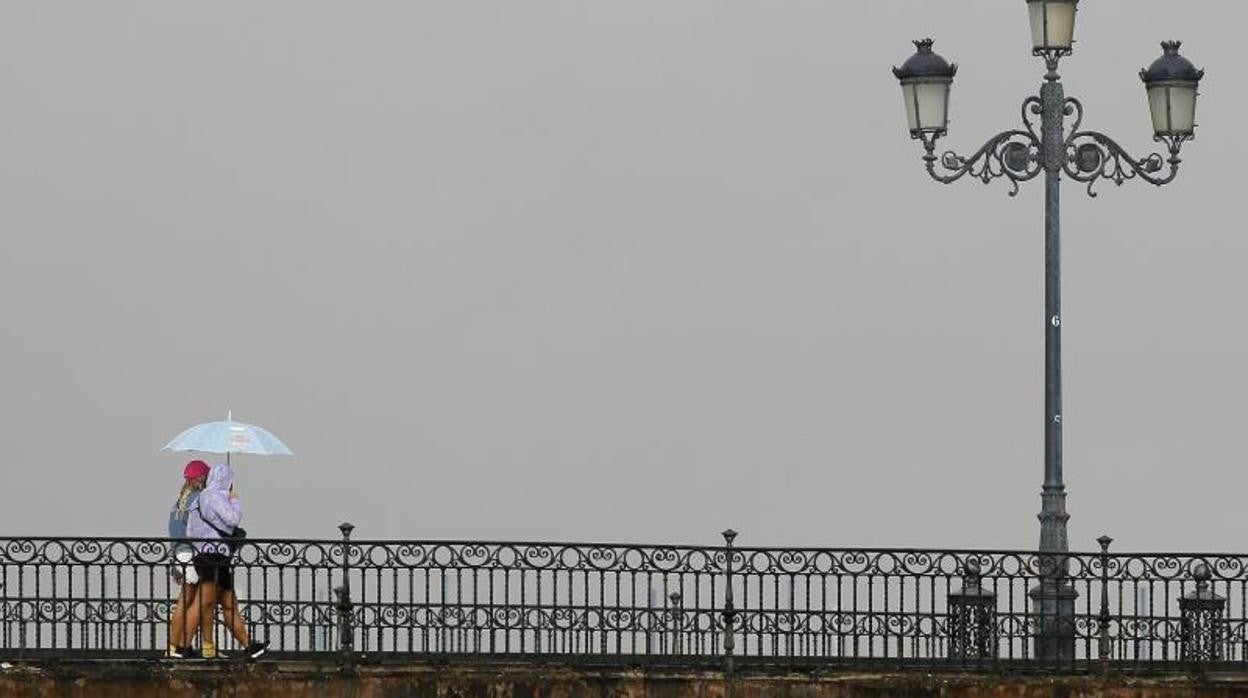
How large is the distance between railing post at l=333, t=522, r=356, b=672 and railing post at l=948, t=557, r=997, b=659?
4449 millimetres

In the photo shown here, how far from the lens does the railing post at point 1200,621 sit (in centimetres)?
3462

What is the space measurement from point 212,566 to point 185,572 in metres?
0.21

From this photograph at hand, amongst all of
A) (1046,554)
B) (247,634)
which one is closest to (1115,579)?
(1046,554)

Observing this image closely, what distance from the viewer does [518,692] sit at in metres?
34.6

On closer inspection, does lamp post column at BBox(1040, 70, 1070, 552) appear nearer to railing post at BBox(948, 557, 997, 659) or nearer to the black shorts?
railing post at BBox(948, 557, 997, 659)

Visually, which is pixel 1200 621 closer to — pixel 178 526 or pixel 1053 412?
pixel 1053 412

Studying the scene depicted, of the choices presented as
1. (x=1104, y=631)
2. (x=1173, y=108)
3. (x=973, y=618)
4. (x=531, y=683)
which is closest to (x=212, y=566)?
(x=531, y=683)

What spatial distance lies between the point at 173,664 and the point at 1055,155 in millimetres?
7575

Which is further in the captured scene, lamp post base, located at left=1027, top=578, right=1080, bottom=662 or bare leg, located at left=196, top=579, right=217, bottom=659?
bare leg, located at left=196, top=579, right=217, bottom=659

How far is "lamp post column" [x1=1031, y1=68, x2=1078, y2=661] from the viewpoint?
113 feet

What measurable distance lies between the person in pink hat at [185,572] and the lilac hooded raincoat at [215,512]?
3.5 inches

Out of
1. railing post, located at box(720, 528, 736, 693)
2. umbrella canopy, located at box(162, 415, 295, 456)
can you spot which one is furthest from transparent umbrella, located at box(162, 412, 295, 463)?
railing post, located at box(720, 528, 736, 693)

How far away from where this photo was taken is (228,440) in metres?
34.4

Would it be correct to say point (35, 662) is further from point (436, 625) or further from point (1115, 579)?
point (1115, 579)
